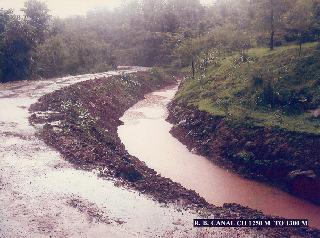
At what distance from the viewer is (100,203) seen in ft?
53.6

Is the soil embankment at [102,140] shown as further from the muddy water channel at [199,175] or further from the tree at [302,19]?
the tree at [302,19]

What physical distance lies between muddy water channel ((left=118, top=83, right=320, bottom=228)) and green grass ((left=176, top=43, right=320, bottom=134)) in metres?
4.21

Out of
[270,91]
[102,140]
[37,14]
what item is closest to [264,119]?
[270,91]

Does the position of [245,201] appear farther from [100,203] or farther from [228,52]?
[228,52]

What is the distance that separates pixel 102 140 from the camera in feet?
83.7

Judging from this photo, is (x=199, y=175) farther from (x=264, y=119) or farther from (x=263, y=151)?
Result: (x=264, y=119)

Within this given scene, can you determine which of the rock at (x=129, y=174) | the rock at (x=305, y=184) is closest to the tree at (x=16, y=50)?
Result: the rock at (x=129, y=174)

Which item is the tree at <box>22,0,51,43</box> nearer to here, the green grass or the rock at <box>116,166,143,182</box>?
the green grass

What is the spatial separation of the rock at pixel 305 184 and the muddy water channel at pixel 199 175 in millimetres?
406

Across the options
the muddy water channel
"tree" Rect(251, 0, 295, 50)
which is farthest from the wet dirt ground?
"tree" Rect(251, 0, 295, 50)

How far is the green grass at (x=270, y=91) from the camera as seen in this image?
24.3 meters

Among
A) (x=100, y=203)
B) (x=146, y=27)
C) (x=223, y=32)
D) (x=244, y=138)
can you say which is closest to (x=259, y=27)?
(x=223, y=32)

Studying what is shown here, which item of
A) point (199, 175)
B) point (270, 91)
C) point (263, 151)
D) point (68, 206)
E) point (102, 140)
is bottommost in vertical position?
point (199, 175)

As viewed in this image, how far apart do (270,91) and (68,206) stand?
17608 millimetres
